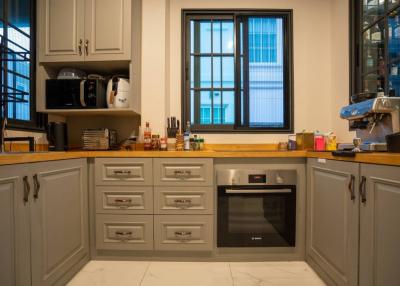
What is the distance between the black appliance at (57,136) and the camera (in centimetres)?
205

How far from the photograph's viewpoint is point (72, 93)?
2.18 metres

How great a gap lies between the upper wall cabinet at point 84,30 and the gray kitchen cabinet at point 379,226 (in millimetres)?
1968

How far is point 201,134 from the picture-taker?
8.56 feet

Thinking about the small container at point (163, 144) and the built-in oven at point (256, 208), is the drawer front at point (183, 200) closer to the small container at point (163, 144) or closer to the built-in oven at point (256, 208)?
the built-in oven at point (256, 208)

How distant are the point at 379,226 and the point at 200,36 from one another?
2343 millimetres

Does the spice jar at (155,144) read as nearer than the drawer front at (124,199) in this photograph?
No

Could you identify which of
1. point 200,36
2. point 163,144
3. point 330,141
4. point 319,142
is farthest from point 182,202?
point 200,36

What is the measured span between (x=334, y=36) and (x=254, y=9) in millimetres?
864

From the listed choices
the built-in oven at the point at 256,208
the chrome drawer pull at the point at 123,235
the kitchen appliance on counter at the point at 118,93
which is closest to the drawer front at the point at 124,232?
the chrome drawer pull at the point at 123,235

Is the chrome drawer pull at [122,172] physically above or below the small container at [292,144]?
below

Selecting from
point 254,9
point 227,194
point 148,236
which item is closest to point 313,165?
point 227,194

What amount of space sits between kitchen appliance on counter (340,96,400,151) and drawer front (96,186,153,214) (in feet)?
4.95

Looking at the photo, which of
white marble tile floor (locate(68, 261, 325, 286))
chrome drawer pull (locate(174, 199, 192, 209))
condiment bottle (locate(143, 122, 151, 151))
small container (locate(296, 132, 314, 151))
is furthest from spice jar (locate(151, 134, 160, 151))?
small container (locate(296, 132, 314, 151))

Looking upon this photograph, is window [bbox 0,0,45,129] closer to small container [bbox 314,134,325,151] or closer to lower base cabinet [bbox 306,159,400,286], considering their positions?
lower base cabinet [bbox 306,159,400,286]
